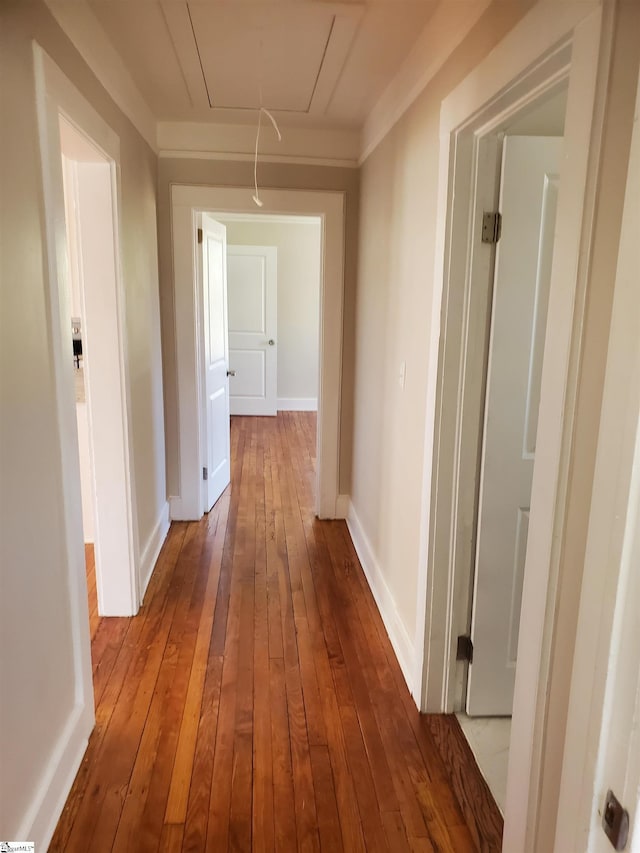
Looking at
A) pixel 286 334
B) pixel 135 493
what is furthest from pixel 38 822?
pixel 286 334

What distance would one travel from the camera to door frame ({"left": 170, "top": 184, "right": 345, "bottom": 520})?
3430 millimetres

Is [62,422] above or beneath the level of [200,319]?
beneath

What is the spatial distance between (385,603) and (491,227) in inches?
68.2

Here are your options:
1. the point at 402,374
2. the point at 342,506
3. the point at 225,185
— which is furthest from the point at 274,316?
the point at 402,374

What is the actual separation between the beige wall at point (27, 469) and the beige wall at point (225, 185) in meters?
Result: 1.53

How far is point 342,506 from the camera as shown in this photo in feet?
12.8

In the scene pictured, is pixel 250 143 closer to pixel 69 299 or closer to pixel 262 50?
pixel 262 50

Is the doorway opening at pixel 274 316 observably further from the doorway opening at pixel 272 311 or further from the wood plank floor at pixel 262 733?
the wood plank floor at pixel 262 733

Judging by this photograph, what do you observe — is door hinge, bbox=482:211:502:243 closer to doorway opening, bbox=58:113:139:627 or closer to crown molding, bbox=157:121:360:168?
doorway opening, bbox=58:113:139:627

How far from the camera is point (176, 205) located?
3.41 m

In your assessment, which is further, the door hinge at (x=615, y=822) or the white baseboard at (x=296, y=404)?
the white baseboard at (x=296, y=404)

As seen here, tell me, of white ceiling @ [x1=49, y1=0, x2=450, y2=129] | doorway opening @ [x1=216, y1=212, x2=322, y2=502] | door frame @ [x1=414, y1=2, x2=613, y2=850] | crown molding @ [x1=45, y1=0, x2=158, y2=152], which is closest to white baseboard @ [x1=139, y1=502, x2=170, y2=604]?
door frame @ [x1=414, y1=2, x2=613, y2=850]

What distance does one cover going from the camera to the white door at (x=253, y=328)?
6.96 meters

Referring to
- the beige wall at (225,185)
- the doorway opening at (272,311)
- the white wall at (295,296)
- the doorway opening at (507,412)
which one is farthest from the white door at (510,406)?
the white wall at (295,296)
